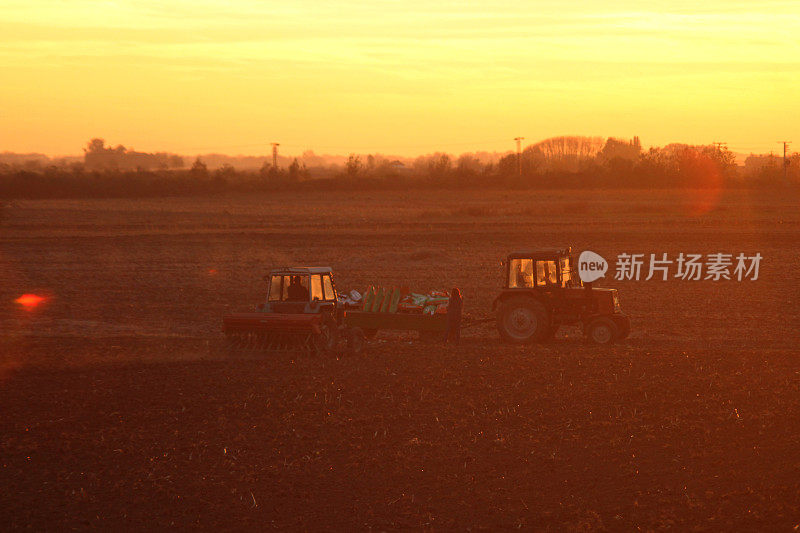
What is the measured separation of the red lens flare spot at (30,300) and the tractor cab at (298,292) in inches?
478

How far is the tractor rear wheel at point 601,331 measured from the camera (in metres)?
21.1

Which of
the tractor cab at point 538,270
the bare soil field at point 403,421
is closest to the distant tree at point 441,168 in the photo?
the bare soil field at point 403,421

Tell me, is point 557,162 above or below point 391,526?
above

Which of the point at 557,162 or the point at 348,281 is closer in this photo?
the point at 348,281

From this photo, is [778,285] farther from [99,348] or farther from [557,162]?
[557,162]

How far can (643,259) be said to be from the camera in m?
38.9

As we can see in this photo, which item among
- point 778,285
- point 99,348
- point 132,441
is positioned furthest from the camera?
point 778,285

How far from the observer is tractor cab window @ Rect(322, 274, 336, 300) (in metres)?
20.6

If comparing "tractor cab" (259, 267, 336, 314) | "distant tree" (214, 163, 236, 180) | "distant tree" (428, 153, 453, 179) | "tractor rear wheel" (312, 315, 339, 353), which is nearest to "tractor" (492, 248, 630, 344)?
"tractor rear wheel" (312, 315, 339, 353)

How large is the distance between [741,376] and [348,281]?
1893cm

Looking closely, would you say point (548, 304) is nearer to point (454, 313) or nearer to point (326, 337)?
point (454, 313)

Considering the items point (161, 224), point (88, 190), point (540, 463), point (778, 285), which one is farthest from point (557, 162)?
point (540, 463)
